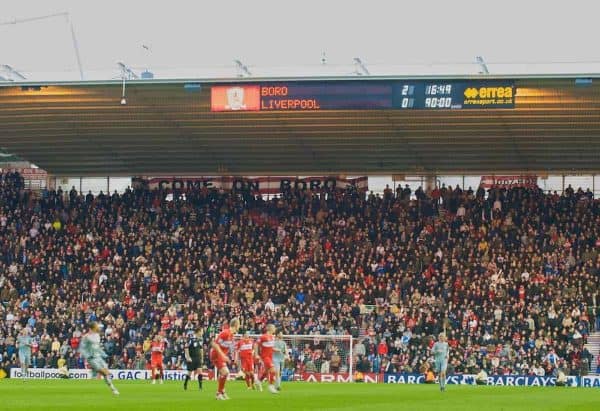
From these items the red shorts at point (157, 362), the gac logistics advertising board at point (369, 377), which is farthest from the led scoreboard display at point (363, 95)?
the red shorts at point (157, 362)

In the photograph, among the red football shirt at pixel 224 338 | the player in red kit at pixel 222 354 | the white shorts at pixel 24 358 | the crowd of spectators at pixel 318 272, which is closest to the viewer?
the player in red kit at pixel 222 354

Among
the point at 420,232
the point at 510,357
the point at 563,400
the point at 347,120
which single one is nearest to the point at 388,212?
the point at 420,232

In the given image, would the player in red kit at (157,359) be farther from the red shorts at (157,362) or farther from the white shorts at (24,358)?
the white shorts at (24,358)

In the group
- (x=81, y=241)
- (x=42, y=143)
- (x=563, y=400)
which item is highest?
(x=42, y=143)

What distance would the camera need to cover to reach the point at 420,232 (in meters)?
57.4

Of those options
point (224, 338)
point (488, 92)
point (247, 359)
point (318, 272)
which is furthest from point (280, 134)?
point (224, 338)

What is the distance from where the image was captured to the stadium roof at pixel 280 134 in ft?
172

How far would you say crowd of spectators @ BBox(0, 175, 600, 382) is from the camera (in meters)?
49.6

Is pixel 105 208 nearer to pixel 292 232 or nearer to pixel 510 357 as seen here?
pixel 292 232

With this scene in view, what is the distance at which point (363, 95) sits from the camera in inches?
1989

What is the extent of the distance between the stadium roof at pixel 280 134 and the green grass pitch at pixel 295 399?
58.3 ft

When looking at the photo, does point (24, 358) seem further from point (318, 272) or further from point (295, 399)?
point (295, 399)

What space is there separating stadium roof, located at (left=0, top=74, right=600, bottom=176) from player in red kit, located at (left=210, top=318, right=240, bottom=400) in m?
20.4

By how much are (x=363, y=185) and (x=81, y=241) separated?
1371 centimetres
